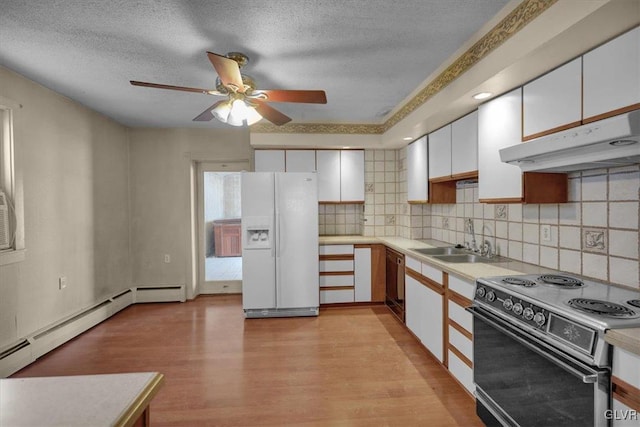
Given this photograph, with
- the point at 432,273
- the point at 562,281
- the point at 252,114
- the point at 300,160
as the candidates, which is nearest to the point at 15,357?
the point at 252,114

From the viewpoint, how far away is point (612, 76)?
52.4 inches

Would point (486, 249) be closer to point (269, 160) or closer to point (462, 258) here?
point (462, 258)

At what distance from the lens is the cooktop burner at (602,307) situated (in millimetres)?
1188

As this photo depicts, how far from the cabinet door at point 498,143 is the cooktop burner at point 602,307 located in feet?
2.38

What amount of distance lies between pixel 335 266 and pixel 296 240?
0.62 m

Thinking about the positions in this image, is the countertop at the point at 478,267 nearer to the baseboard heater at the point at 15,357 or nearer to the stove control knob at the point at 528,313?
the stove control knob at the point at 528,313

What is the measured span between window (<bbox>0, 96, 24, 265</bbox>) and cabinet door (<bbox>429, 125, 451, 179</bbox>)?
3.59 m

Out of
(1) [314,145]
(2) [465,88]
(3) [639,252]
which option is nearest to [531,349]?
(3) [639,252]

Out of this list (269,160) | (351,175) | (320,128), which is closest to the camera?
(320,128)

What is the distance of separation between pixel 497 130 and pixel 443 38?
70 centimetres

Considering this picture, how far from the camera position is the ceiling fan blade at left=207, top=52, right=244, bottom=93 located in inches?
64.4

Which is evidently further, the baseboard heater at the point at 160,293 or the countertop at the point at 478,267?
the baseboard heater at the point at 160,293

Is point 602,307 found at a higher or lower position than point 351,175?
lower

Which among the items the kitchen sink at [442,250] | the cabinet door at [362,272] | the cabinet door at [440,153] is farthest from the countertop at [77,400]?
the cabinet door at [362,272]
